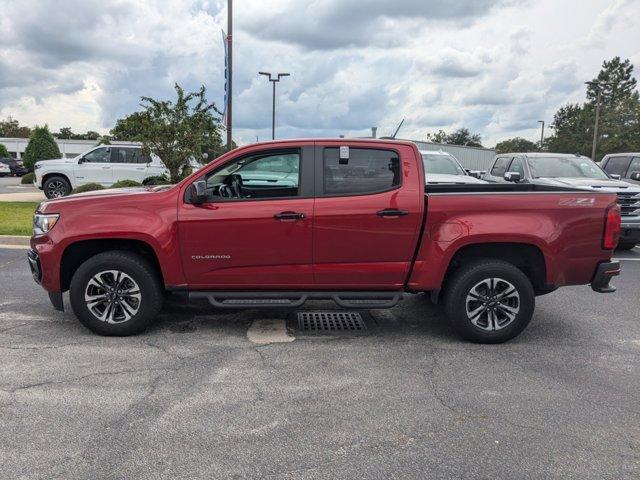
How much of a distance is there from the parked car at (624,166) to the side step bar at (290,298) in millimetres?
9855

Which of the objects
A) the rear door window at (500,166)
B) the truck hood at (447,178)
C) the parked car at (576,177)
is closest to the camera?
the parked car at (576,177)

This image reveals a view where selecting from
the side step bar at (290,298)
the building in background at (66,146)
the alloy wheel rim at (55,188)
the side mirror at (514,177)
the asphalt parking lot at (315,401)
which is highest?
the building in background at (66,146)

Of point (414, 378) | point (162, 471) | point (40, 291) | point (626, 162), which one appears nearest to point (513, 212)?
point (414, 378)

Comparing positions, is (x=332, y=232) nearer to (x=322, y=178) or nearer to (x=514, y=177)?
(x=322, y=178)

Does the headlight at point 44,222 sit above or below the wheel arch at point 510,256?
above

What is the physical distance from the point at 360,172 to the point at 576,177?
7582 millimetres

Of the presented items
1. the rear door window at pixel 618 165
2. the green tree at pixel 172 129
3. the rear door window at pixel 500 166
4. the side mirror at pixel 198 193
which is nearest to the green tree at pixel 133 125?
the green tree at pixel 172 129

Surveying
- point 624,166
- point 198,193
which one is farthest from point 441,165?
point 198,193

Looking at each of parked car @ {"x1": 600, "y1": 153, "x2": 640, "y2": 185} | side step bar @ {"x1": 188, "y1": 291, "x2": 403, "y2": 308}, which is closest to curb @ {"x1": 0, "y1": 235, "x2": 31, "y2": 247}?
side step bar @ {"x1": 188, "y1": 291, "x2": 403, "y2": 308}

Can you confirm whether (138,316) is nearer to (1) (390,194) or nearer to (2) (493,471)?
(1) (390,194)

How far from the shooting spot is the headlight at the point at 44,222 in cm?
484

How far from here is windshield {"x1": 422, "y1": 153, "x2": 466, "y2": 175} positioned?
11.2 meters

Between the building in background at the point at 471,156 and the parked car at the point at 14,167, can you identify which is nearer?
the parked car at the point at 14,167

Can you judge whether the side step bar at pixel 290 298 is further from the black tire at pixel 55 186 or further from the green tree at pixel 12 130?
the green tree at pixel 12 130
